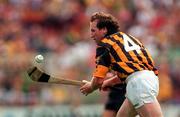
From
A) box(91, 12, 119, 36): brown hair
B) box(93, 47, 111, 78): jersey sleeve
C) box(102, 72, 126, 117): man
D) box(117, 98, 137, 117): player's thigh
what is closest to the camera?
box(93, 47, 111, 78): jersey sleeve

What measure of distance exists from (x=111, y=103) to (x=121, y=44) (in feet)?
8.80

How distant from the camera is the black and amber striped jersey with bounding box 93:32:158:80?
10.2 meters

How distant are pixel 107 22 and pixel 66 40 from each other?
9.12m

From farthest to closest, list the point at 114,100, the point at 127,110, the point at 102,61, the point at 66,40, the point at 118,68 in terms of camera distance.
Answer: the point at 66,40 < the point at 114,100 < the point at 127,110 < the point at 118,68 < the point at 102,61

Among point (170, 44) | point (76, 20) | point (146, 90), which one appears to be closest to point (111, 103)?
point (146, 90)

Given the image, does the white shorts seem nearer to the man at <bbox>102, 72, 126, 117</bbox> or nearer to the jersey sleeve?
the jersey sleeve

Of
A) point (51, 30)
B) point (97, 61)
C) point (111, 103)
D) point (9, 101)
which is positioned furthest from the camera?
point (51, 30)

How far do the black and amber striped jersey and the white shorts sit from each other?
8cm

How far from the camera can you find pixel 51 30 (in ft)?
66.7

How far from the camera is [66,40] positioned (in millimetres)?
19625

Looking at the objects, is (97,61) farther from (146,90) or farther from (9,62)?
(9,62)

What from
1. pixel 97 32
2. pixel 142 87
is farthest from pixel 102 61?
pixel 142 87

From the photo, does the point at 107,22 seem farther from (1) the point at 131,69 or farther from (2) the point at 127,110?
(2) the point at 127,110

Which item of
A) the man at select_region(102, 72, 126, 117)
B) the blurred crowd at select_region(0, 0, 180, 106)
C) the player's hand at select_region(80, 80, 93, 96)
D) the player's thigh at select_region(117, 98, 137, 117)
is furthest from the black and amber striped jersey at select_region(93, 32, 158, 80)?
the blurred crowd at select_region(0, 0, 180, 106)
